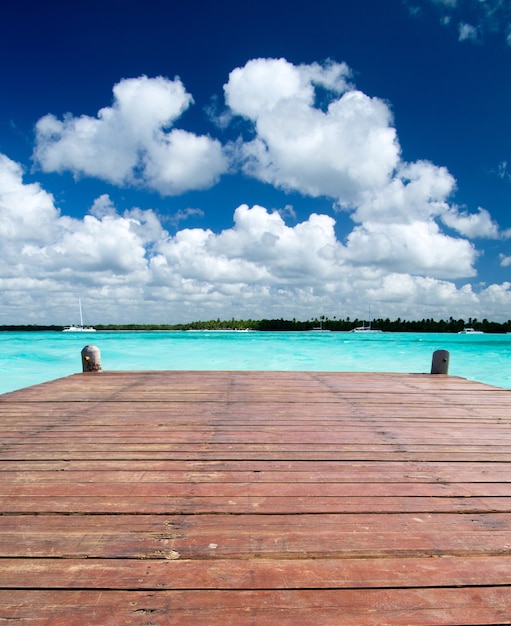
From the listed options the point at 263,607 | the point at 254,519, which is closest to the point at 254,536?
the point at 254,519

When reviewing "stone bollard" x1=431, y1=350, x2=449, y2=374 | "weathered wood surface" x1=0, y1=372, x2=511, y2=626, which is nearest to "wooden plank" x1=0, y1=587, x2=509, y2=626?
"weathered wood surface" x1=0, y1=372, x2=511, y2=626

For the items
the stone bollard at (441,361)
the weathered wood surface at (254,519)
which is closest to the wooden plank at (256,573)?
the weathered wood surface at (254,519)

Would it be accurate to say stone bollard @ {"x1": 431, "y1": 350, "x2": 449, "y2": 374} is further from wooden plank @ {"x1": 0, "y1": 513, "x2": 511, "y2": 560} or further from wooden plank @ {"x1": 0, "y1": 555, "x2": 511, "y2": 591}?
wooden plank @ {"x1": 0, "y1": 555, "x2": 511, "y2": 591}

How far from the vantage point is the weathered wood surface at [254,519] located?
4.28 ft

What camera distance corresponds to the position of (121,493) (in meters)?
2.07

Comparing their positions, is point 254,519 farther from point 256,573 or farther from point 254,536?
point 256,573

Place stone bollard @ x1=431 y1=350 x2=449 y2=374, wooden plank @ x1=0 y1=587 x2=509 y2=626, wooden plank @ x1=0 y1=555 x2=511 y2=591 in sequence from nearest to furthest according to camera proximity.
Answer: wooden plank @ x1=0 y1=587 x2=509 y2=626, wooden plank @ x1=0 y1=555 x2=511 y2=591, stone bollard @ x1=431 y1=350 x2=449 y2=374

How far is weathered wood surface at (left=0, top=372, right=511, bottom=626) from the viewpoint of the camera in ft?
4.28

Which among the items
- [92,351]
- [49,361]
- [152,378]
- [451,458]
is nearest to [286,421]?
[451,458]

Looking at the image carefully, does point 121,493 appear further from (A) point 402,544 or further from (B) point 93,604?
(A) point 402,544

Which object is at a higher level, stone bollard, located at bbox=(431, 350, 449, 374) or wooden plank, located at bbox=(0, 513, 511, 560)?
stone bollard, located at bbox=(431, 350, 449, 374)

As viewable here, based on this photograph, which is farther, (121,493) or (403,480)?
(403,480)

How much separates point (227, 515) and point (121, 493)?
64 centimetres

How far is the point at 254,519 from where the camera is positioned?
1813 mm
